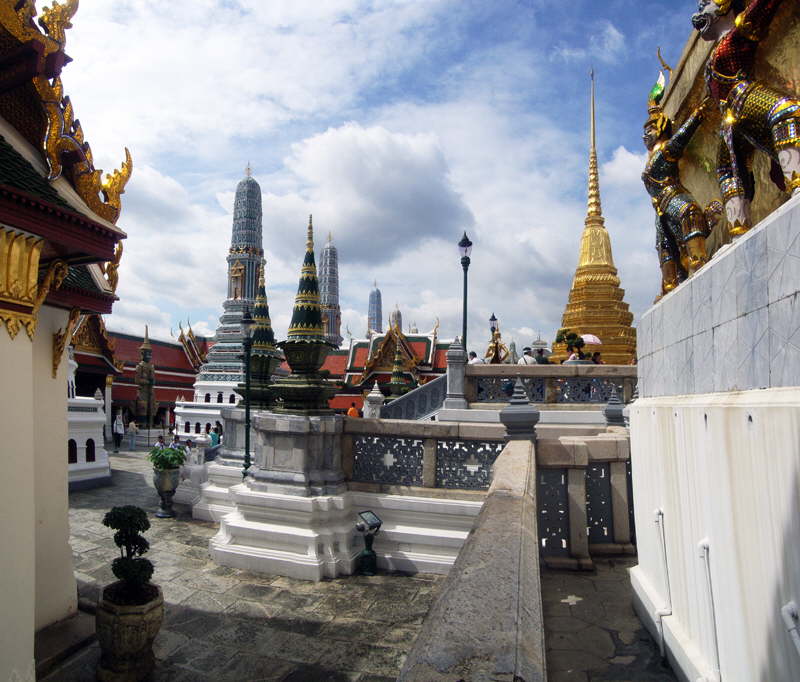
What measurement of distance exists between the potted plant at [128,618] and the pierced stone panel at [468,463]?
12.6 ft

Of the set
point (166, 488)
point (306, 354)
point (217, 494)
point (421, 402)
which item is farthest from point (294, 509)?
point (421, 402)

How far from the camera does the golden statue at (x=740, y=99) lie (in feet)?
10.3

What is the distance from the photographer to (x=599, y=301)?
27.5 metres

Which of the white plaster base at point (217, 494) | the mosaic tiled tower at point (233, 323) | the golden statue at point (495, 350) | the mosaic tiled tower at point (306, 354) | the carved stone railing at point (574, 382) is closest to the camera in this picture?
the mosaic tiled tower at point (306, 354)

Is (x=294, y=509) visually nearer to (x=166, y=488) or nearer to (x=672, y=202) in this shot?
(x=166, y=488)

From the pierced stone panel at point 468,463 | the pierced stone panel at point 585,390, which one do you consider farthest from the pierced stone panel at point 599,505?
the pierced stone panel at point 585,390

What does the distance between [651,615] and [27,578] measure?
4736 mm

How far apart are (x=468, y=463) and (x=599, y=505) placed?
1813 mm

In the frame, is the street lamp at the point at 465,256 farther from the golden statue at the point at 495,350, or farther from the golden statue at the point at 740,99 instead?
the golden statue at the point at 740,99

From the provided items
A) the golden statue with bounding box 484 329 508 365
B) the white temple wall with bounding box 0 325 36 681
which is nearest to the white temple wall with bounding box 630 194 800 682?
the white temple wall with bounding box 0 325 36 681

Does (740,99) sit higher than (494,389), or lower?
higher

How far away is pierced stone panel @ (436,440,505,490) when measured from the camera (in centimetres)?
734

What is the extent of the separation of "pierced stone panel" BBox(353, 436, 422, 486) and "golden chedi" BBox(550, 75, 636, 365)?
17.3 meters

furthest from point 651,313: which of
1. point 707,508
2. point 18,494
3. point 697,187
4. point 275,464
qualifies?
point 275,464
